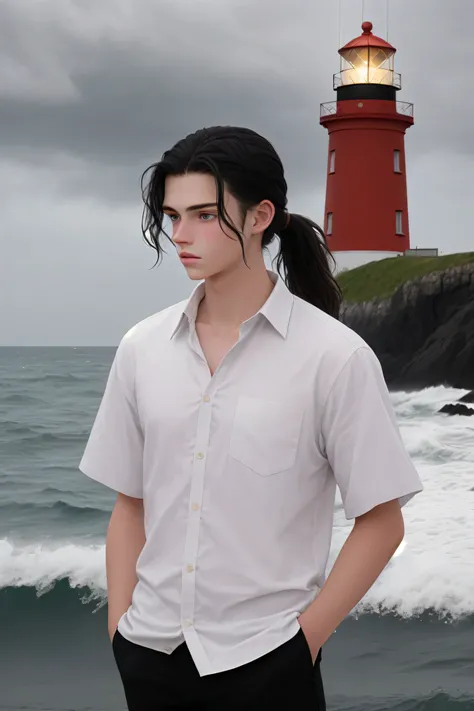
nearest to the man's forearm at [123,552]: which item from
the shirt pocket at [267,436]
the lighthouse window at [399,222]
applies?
the shirt pocket at [267,436]

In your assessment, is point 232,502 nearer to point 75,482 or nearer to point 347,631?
point 347,631

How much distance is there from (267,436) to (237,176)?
0.54m

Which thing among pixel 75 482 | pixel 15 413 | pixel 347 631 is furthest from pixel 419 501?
pixel 15 413

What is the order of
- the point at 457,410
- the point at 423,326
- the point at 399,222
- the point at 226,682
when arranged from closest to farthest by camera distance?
the point at 226,682 → the point at 457,410 → the point at 423,326 → the point at 399,222

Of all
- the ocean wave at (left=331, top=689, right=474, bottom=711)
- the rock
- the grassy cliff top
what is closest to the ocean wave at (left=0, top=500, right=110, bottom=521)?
the rock

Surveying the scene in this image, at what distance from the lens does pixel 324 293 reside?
2.45 meters

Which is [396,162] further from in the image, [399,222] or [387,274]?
[387,274]

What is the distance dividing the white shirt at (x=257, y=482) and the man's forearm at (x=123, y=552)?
12 cm

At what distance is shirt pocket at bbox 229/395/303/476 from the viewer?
2.13 meters

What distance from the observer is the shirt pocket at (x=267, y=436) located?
2133 millimetres

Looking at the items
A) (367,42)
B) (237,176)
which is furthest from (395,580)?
(367,42)

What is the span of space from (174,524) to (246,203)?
27.3 inches

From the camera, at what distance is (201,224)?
219 centimetres

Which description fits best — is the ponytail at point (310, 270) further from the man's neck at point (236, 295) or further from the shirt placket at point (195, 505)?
the shirt placket at point (195, 505)
